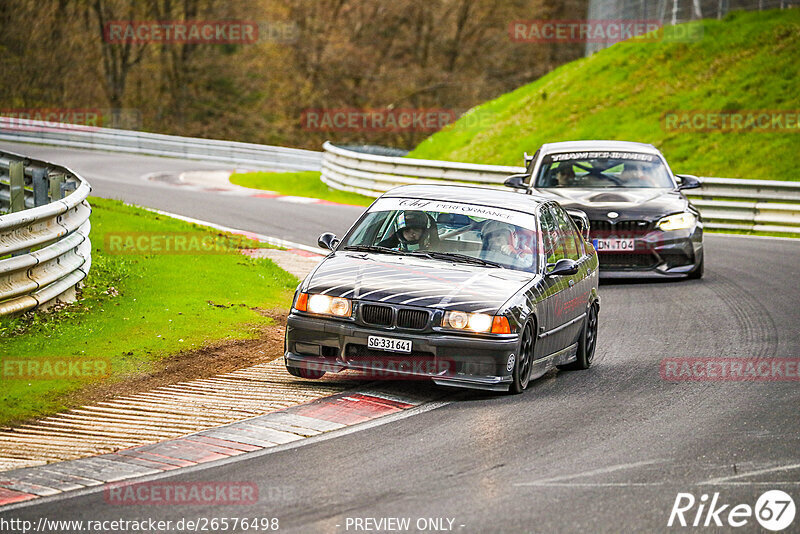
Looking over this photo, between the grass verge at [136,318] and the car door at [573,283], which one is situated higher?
the car door at [573,283]

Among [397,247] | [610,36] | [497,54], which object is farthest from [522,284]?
[497,54]

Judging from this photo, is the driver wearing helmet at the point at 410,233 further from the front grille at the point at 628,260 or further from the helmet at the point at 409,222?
the front grille at the point at 628,260

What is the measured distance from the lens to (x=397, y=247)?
9609mm

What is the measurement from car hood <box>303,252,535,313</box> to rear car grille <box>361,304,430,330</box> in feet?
→ 0.19

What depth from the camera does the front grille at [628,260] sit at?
1542 cm

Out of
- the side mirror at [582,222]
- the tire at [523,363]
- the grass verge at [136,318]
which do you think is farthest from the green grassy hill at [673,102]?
the tire at [523,363]

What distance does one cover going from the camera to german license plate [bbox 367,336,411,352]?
8422 millimetres

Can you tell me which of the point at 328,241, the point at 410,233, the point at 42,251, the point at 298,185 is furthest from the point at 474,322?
the point at 298,185

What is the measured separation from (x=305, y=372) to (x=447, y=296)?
4.20ft

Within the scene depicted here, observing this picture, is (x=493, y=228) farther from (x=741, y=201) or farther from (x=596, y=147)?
(x=741, y=201)

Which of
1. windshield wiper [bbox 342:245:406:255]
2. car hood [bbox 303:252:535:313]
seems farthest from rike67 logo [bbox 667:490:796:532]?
windshield wiper [bbox 342:245:406:255]

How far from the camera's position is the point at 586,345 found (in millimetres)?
10328

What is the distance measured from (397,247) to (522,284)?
3.85ft

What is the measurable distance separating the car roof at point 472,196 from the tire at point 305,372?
6.28 ft
